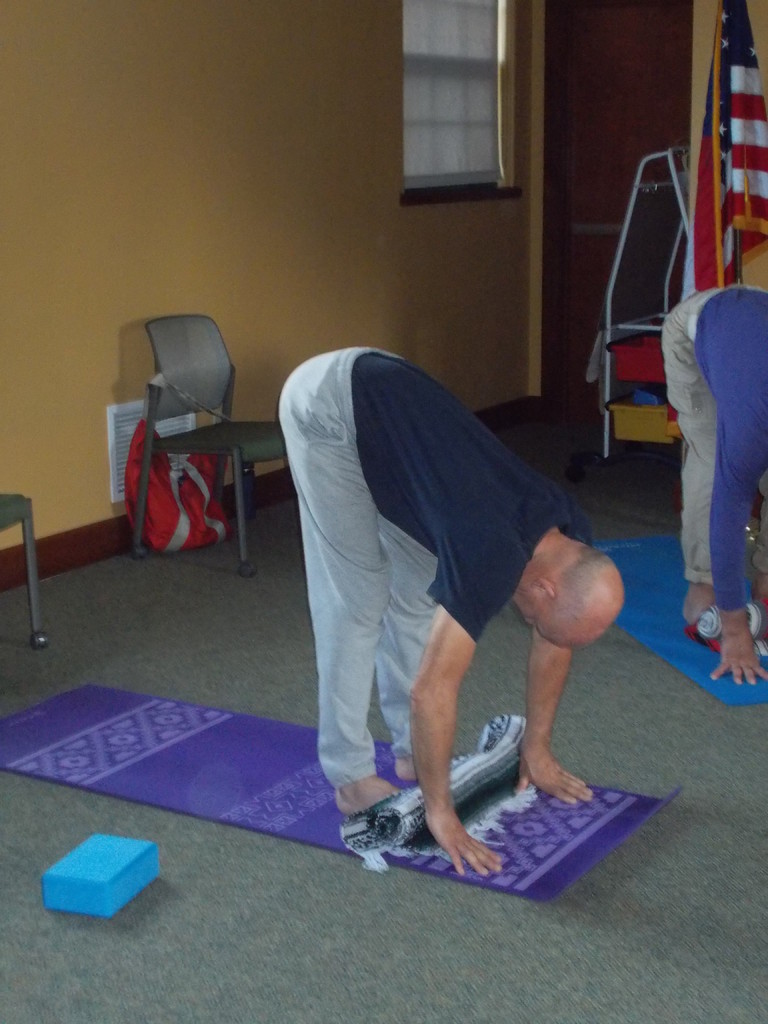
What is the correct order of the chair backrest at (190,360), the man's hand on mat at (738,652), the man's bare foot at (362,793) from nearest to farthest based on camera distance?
the man's bare foot at (362,793)
the man's hand on mat at (738,652)
the chair backrest at (190,360)

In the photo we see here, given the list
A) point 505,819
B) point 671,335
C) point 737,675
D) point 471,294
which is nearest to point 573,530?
point 505,819

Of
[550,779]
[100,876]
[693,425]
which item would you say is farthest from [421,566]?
[693,425]

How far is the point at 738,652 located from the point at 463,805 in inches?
40.2

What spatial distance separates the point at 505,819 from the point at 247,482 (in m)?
2.56

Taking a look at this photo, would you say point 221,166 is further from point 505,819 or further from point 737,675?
point 505,819

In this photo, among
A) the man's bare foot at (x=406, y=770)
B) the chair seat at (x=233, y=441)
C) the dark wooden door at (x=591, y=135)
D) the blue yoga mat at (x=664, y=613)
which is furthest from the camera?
the dark wooden door at (x=591, y=135)

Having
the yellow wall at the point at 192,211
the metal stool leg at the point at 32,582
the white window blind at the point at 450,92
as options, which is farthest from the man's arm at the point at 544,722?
the white window blind at the point at 450,92

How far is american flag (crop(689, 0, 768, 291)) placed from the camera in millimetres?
4461

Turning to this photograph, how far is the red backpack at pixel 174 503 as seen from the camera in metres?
4.48

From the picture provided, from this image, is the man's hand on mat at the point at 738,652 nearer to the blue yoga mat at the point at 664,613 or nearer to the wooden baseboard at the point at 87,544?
the blue yoga mat at the point at 664,613

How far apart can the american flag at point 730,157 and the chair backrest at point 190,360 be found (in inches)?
65.8

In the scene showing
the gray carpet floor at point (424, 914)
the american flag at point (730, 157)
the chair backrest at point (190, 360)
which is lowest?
the gray carpet floor at point (424, 914)

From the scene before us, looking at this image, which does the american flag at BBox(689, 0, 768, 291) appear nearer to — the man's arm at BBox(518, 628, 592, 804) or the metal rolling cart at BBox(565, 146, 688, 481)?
the metal rolling cart at BBox(565, 146, 688, 481)

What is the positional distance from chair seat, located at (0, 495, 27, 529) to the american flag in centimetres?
244
